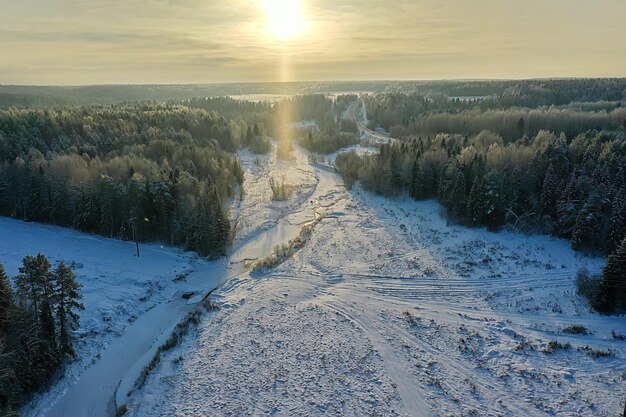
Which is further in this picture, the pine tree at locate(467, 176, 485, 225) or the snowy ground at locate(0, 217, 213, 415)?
the pine tree at locate(467, 176, 485, 225)

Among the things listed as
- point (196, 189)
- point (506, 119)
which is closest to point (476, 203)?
point (196, 189)

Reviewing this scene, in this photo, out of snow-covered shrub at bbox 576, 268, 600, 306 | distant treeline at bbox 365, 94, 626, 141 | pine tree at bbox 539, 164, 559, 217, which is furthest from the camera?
distant treeline at bbox 365, 94, 626, 141

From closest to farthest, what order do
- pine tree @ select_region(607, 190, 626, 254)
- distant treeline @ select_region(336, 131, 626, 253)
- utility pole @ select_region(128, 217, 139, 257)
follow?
1. pine tree @ select_region(607, 190, 626, 254)
2. distant treeline @ select_region(336, 131, 626, 253)
3. utility pole @ select_region(128, 217, 139, 257)

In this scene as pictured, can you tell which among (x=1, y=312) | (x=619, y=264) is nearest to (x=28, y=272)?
(x=1, y=312)

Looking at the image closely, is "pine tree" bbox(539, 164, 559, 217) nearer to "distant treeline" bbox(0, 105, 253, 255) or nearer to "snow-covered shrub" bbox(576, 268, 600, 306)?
"snow-covered shrub" bbox(576, 268, 600, 306)

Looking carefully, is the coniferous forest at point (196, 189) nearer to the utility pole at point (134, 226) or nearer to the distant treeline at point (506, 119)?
the utility pole at point (134, 226)

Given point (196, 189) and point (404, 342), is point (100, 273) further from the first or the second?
point (404, 342)

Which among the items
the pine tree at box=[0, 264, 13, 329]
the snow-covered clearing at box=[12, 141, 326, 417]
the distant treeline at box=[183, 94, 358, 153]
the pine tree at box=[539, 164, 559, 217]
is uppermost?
the distant treeline at box=[183, 94, 358, 153]

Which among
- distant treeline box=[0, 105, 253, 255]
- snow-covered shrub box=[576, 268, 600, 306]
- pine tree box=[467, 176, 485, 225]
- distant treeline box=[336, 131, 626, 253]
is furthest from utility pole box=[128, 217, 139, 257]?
snow-covered shrub box=[576, 268, 600, 306]
